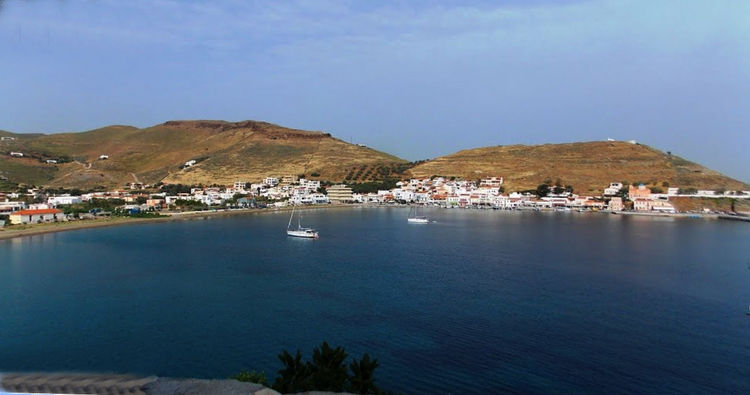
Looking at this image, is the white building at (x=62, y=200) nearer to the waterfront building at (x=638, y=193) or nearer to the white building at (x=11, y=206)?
the white building at (x=11, y=206)

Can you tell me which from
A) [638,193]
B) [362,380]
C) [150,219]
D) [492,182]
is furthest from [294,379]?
[492,182]

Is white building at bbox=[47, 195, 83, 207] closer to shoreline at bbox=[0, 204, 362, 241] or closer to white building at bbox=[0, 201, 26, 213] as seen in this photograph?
white building at bbox=[0, 201, 26, 213]

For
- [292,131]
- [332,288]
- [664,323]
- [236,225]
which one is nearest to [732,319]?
[664,323]

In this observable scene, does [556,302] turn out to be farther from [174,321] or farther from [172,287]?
[172,287]

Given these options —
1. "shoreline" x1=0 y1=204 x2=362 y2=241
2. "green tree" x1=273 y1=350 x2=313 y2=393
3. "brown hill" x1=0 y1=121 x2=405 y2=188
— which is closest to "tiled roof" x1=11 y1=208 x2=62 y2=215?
"shoreline" x1=0 y1=204 x2=362 y2=241

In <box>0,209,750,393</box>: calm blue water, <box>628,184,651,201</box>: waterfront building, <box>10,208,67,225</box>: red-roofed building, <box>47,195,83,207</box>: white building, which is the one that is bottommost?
<box>0,209,750,393</box>: calm blue water

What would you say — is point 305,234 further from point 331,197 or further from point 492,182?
point 492,182

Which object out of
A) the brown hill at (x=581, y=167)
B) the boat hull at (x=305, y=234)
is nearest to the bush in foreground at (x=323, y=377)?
the boat hull at (x=305, y=234)
